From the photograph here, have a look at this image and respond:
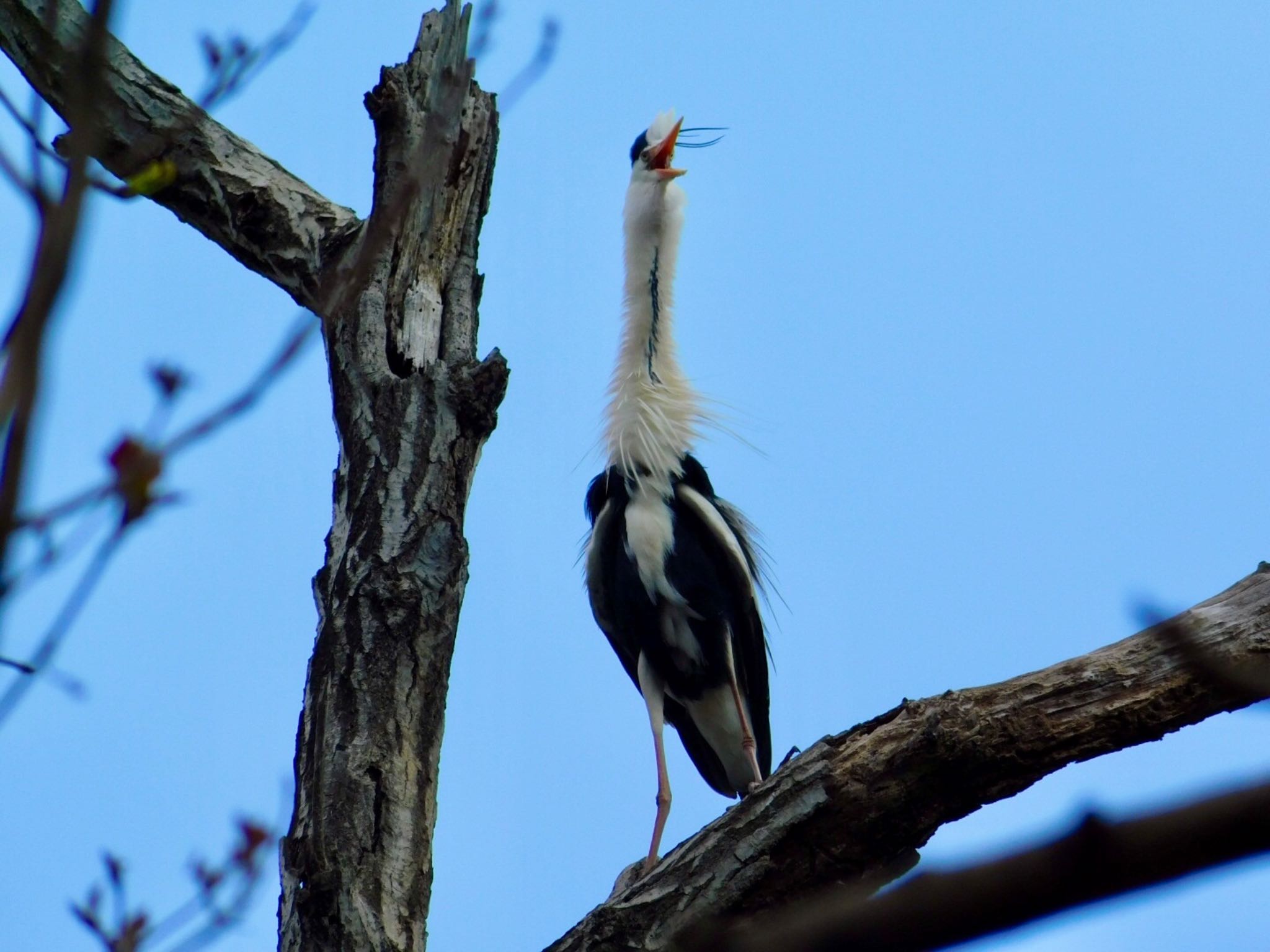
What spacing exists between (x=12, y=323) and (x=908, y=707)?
7.82ft

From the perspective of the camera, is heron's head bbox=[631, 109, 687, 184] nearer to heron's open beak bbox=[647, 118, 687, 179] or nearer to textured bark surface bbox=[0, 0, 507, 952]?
heron's open beak bbox=[647, 118, 687, 179]

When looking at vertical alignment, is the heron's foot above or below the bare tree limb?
above

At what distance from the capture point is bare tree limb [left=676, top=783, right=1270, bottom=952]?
80 centimetres

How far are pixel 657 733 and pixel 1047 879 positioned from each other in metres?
4.33

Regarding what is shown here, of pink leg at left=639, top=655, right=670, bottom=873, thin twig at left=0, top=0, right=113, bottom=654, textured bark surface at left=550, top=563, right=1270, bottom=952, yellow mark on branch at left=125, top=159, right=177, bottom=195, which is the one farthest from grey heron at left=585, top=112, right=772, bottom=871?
thin twig at left=0, top=0, right=113, bottom=654

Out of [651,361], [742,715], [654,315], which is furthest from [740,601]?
[654,315]

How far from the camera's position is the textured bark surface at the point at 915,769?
9.71 feet

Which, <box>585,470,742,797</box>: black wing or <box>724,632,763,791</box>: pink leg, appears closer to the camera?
<box>724,632,763,791</box>: pink leg

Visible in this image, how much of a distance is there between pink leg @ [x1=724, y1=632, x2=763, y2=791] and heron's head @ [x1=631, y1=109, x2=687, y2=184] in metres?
2.02

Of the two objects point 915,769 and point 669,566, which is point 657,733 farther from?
point 915,769

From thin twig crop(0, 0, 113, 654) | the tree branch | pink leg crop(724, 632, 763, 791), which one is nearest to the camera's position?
thin twig crop(0, 0, 113, 654)

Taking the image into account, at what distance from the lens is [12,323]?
1044 mm

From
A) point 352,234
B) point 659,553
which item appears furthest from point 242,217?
point 659,553

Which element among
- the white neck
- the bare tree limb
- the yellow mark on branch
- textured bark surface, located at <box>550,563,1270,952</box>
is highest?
the white neck
